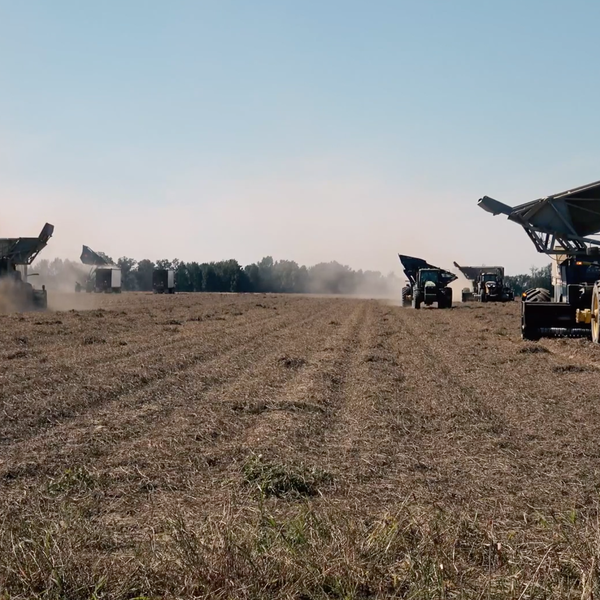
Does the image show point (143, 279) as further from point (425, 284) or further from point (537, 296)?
point (537, 296)

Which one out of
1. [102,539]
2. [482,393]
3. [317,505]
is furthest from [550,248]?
[102,539]

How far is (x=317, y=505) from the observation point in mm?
5531

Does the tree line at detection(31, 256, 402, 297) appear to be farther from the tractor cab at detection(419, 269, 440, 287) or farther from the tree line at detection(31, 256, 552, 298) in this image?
the tractor cab at detection(419, 269, 440, 287)

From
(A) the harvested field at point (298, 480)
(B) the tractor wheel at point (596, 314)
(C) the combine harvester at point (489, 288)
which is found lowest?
(A) the harvested field at point (298, 480)

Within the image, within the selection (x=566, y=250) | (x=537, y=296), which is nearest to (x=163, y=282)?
(x=537, y=296)

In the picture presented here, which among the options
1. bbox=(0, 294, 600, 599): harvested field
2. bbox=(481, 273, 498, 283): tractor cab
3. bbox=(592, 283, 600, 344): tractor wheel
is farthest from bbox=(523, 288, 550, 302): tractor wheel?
bbox=(481, 273, 498, 283): tractor cab

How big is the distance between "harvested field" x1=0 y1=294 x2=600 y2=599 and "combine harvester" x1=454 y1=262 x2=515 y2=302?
39987mm

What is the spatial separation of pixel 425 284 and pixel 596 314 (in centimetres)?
2495

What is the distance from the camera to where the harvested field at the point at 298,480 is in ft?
13.4

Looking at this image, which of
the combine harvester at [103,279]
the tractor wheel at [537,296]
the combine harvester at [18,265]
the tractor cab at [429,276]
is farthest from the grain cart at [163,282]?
the tractor wheel at [537,296]

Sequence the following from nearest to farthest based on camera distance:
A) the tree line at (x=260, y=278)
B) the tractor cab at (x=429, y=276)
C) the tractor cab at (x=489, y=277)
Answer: the tractor cab at (x=429, y=276), the tractor cab at (x=489, y=277), the tree line at (x=260, y=278)

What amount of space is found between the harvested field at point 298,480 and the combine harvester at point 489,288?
3999cm

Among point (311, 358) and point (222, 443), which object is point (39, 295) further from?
point (222, 443)

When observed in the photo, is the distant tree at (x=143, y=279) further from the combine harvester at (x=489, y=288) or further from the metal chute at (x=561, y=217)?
the metal chute at (x=561, y=217)
